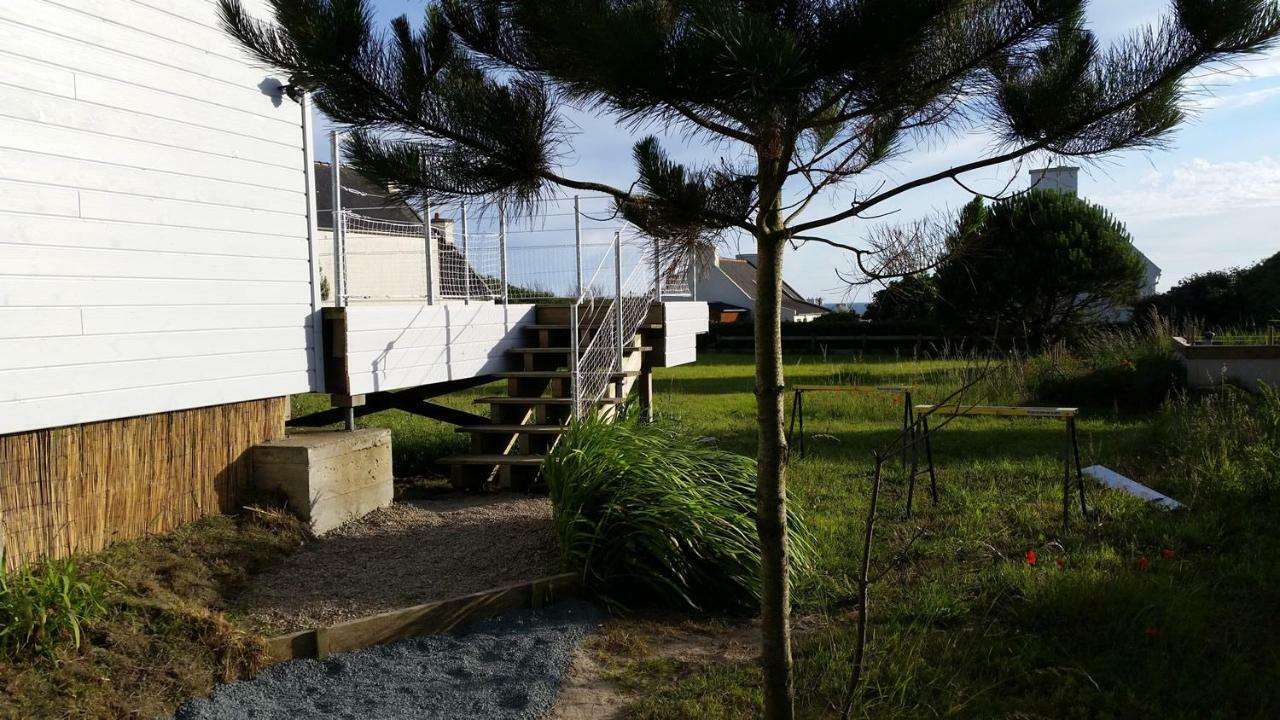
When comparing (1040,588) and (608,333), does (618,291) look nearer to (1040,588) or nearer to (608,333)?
(608,333)

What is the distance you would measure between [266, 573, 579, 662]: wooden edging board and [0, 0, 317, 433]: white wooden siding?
184cm

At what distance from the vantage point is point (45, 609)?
4.06 meters

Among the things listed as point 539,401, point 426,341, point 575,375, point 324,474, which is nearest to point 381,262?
point 426,341

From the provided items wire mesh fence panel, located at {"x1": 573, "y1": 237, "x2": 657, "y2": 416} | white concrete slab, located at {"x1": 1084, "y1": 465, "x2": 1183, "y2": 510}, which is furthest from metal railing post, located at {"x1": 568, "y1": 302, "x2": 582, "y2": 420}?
white concrete slab, located at {"x1": 1084, "y1": 465, "x2": 1183, "y2": 510}

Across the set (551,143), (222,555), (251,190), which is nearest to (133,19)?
(251,190)

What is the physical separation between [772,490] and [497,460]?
4.87 m

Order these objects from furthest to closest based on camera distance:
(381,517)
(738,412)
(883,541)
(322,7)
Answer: (738,412), (381,517), (883,541), (322,7)

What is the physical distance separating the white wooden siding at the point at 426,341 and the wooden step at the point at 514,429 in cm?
46

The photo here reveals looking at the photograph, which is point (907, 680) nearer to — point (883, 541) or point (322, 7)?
point (883, 541)

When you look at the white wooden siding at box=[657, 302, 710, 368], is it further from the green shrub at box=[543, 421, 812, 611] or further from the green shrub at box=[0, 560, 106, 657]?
the green shrub at box=[0, 560, 106, 657]

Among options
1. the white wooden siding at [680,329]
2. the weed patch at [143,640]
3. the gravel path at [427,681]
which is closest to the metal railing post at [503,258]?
the white wooden siding at [680,329]

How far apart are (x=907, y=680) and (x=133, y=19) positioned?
5315 millimetres

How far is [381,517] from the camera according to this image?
22.2 feet

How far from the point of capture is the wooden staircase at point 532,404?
7.93 meters
